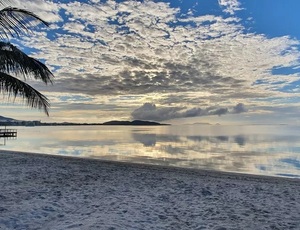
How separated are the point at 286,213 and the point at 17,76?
8984 millimetres

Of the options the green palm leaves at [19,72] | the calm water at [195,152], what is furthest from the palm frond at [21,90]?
the calm water at [195,152]

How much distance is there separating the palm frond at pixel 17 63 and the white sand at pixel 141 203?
3.60m

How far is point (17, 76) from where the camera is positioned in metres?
9.53

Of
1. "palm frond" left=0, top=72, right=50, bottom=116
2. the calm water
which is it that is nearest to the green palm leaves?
"palm frond" left=0, top=72, right=50, bottom=116

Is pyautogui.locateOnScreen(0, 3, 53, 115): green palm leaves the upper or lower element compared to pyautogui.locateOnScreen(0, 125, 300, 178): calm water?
upper

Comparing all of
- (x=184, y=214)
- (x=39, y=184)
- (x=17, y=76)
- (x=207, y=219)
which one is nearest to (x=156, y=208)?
(x=184, y=214)

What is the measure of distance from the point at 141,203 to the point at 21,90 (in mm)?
5381

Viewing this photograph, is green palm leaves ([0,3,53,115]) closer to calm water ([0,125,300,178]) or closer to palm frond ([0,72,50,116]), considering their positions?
palm frond ([0,72,50,116])

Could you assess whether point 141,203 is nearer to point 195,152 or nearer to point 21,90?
point 21,90

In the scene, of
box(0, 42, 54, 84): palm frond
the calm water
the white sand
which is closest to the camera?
the white sand

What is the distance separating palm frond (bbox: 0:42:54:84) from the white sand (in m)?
3.60

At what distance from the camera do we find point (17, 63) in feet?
29.5

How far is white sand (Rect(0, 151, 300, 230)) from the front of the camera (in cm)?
569

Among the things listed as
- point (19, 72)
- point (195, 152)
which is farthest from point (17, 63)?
point (195, 152)
